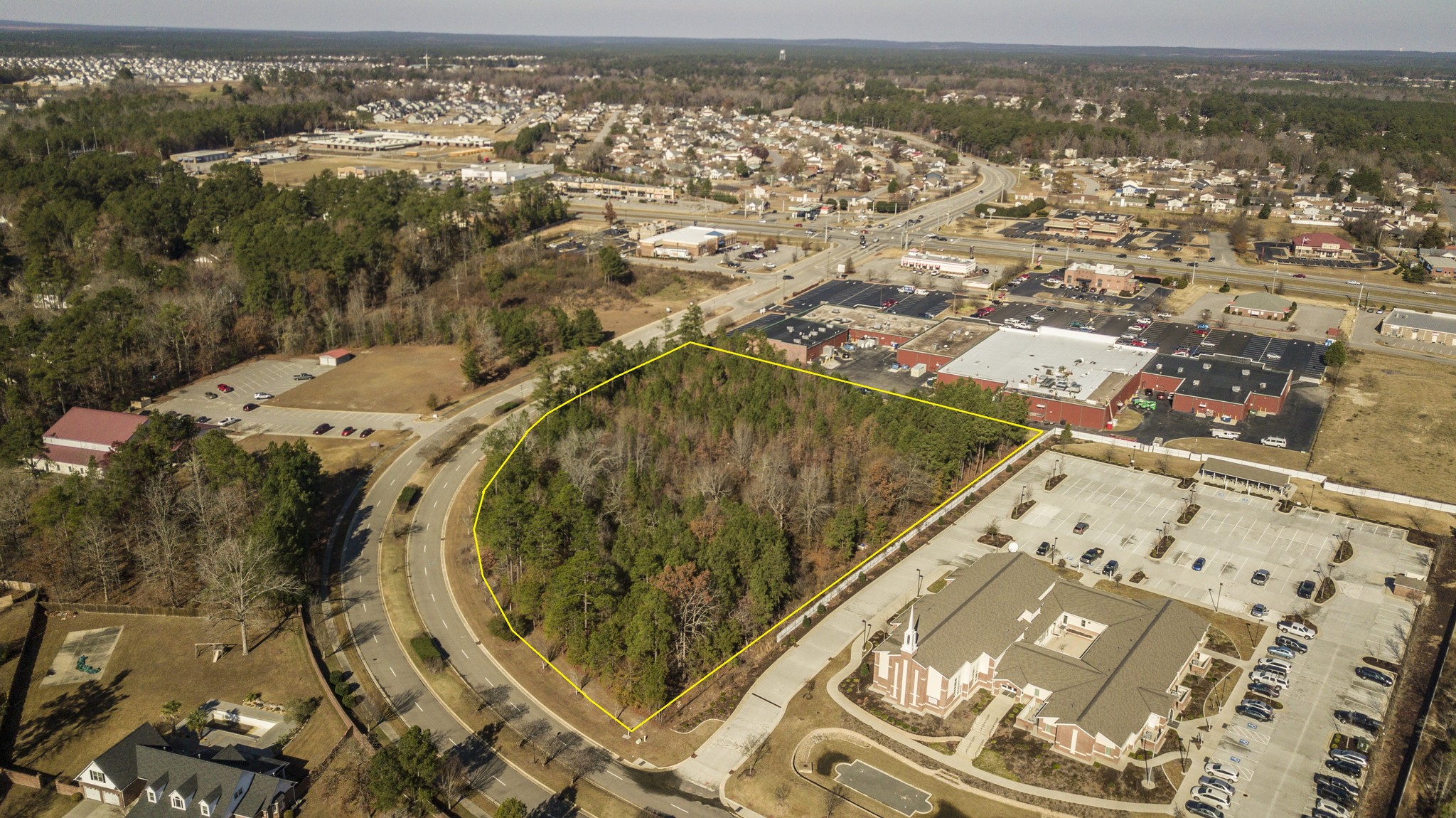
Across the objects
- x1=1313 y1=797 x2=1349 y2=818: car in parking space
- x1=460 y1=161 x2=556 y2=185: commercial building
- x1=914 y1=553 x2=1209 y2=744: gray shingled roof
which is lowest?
x1=1313 y1=797 x2=1349 y2=818: car in parking space

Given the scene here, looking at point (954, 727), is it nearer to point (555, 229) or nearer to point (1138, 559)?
point (1138, 559)

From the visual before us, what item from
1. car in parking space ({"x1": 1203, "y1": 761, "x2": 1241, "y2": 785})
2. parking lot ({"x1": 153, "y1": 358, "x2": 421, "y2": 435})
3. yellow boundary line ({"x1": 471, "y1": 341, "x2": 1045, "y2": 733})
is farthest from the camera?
parking lot ({"x1": 153, "y1": 358, "x2": 421, "y2": 435})

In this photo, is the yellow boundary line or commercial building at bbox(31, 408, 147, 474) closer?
the yellow boundary line

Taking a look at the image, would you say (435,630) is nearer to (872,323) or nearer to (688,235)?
(872,323)

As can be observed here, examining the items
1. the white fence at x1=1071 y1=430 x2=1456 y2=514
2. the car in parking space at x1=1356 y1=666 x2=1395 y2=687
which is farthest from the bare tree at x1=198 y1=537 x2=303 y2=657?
the white fence at x1=1071 y1=430 x2=1456 y2=514

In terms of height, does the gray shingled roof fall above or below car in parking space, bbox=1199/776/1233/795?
above

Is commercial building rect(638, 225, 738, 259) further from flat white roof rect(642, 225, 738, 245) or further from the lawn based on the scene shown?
the lawn

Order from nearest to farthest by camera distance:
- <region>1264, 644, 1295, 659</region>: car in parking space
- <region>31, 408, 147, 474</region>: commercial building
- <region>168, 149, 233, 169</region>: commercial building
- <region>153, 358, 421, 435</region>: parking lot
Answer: <region>1264, 644, 1295, 659</region>: car in parking space → <region>31, 408, 147, 474</region>: commercial building → <region>153, 358, 421, 435</region>: parking lot → <region>168, 149, 233, 169</region>: commercial building
